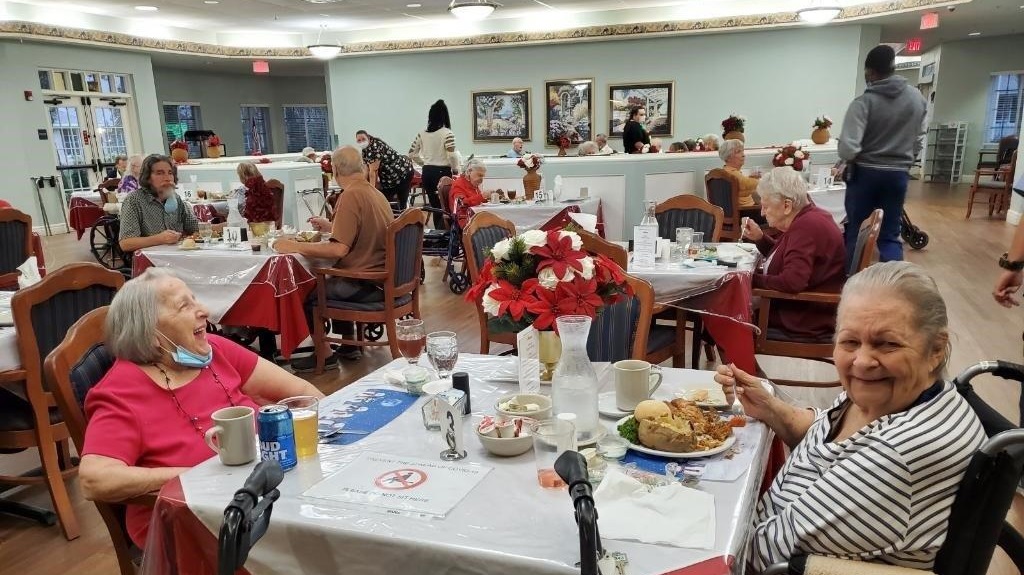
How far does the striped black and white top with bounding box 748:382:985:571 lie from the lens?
109 cm

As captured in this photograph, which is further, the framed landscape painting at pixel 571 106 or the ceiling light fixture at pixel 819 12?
the framed landscape painting at pixel 571 106

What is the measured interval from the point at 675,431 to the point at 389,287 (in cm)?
268

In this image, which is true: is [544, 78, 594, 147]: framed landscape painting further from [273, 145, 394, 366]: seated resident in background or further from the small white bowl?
the small white bowl

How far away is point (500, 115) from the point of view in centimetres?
1183

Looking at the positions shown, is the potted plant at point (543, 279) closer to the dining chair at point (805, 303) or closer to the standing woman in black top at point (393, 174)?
the dining chair at point (805, 303)

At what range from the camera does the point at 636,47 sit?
35.8 feet

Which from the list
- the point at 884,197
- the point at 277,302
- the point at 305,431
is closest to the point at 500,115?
the point at 884,197

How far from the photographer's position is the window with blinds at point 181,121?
14.7 metres

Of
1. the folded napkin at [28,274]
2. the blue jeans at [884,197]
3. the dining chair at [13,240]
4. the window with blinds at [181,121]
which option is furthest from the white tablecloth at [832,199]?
the window with blinds at [181,121]

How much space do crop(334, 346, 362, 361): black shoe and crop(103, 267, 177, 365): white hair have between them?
280 centimetres

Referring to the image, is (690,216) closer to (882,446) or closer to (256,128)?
(882,446)

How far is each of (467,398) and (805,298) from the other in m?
2.01

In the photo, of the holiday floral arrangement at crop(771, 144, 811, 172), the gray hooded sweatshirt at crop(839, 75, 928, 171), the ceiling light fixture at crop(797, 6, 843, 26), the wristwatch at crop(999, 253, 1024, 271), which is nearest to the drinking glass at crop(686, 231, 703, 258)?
the wristwatch at crop(999, 253, 1024, 271)

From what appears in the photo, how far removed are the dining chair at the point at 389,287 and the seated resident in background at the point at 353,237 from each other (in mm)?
55
